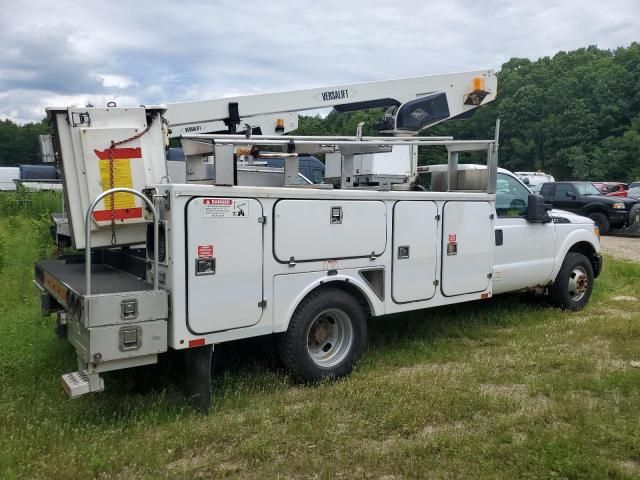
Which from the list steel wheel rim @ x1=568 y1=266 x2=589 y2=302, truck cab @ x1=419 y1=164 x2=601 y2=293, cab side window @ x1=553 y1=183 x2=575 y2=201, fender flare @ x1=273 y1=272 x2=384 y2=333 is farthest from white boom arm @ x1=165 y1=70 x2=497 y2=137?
cab side window @ x1=553 y1=183 x2=575 y2=201

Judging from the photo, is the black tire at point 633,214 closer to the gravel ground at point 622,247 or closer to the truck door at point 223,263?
the gravel ground at point 622,247

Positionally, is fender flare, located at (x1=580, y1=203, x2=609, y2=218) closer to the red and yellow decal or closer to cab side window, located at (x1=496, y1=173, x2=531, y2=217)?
cab side window, located at (x1=496, y1=173, x2=531, y2=217)

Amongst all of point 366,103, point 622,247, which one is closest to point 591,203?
point 622,247

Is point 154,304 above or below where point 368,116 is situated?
below

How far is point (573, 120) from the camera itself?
57.3 meters

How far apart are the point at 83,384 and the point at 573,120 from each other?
60.4 m

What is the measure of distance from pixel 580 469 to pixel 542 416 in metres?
0.83

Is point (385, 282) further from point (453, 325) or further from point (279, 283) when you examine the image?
point (453, 325)

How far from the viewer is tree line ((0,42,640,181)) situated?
52.1 m

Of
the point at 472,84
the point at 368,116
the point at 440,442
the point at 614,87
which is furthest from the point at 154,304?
the point at 614,87

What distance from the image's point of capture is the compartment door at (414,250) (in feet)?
18.6

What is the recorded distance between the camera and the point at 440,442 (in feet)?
13.3

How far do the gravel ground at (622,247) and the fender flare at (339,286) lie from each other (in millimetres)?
10342

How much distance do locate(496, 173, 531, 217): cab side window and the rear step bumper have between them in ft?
16.1
